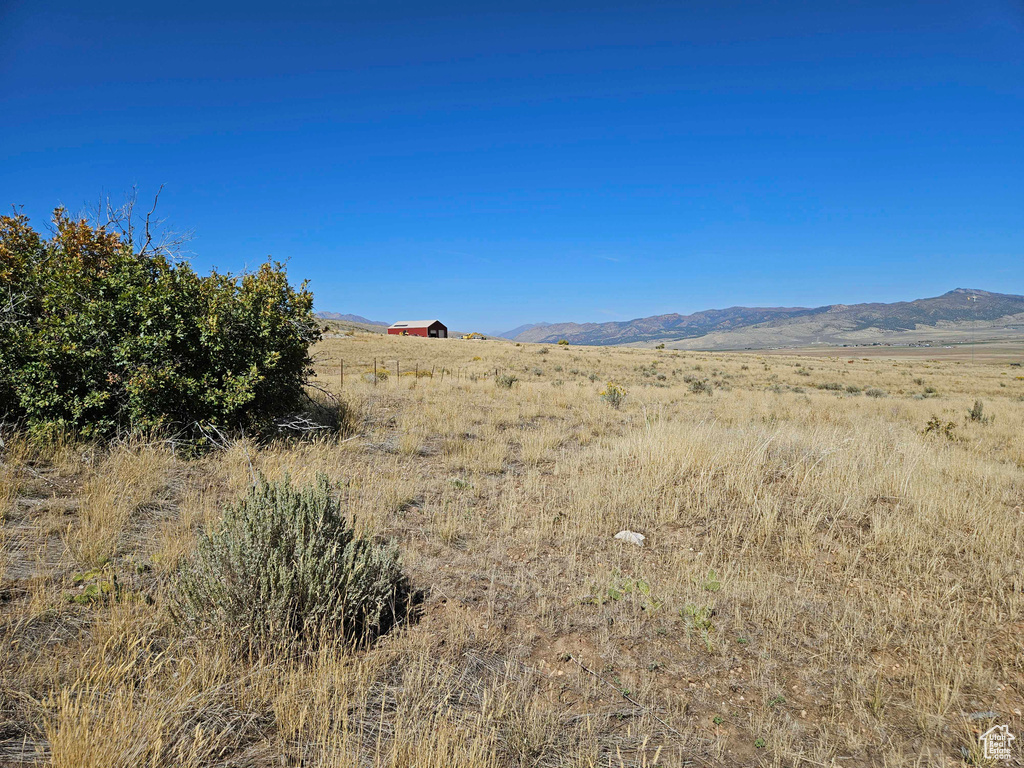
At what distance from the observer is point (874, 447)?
23.4 ft

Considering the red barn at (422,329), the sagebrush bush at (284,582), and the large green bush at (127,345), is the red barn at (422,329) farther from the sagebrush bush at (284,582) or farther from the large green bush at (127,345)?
the sagebrush bush at (284,582)

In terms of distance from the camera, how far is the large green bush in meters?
6.42

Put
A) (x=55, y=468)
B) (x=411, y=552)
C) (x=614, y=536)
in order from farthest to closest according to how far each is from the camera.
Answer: (x=55, y=468) → (x=614, y=536) → (x=411, y=552)

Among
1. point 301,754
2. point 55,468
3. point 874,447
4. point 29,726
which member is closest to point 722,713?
point 301,754

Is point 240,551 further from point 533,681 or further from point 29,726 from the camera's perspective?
point 533,681

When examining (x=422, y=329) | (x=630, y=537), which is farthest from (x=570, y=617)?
(x=422, y=329)

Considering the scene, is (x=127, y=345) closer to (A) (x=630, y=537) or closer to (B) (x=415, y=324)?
(A) (x=630, y=537)

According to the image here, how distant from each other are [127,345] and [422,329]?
7114cm

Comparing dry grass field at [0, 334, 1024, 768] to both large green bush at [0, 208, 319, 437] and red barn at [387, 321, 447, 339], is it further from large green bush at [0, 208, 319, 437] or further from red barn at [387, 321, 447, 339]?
red barn at [387, 321, 447, 339]

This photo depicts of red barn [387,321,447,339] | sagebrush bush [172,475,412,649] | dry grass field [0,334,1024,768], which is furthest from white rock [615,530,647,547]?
red barn [387,321,447,339]

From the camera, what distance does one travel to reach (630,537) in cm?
516

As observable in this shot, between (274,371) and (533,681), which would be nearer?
(533,681)

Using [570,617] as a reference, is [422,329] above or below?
above

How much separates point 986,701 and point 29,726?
5.09 m
